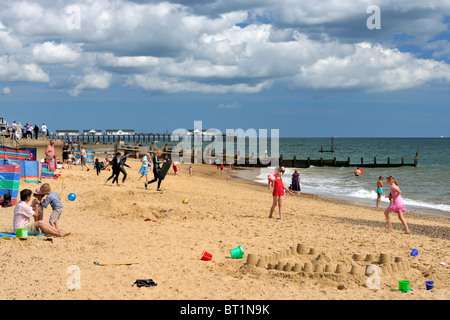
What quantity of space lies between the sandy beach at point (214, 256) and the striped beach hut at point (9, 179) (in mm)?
1257

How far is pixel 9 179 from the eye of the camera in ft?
43.8

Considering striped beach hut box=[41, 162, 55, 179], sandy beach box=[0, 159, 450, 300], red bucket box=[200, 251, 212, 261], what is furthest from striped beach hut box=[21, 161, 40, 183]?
red bucket box=[200, 251, 212, 261]

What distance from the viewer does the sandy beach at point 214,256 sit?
6.71 m

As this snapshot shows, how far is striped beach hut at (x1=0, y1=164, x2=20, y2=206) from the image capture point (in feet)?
43.5

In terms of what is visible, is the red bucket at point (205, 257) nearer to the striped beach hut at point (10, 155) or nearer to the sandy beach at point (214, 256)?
the sandy beach at point (214, 256)

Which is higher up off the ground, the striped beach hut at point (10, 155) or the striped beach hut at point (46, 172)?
the striped beach hut at point (10, 155)

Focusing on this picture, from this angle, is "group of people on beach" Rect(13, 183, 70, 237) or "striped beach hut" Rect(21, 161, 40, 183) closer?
"group of people on beach" Rect(13, 183, 70, 237)

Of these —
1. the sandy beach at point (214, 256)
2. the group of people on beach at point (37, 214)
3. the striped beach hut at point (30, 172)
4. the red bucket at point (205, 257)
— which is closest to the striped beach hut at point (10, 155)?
the striped beach hut at point (30, 172)

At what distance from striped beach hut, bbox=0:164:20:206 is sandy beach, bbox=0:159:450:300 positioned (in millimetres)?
1257

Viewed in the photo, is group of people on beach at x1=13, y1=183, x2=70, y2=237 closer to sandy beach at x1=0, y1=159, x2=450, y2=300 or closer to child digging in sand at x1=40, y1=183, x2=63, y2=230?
child digging in sand at x1=40, y1=183, x2=63, y2=230

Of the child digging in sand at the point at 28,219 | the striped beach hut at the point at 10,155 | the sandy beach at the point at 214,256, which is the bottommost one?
the sandy beach at the point at 214,256

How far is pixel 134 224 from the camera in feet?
38.2
